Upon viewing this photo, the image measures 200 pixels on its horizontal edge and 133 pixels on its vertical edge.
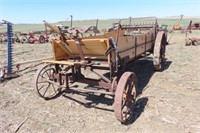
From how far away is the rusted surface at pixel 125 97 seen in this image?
4441 millimetres

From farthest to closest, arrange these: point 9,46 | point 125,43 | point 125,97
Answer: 1. point 9,46
2. point 125,43
3. point 125,97

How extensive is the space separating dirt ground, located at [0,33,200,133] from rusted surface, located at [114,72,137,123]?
21cm

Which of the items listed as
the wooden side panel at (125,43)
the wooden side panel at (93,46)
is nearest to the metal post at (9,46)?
the wooden side panel at (93,46)

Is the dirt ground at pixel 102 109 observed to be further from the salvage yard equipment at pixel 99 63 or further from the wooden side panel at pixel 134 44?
the wooden side panel at pixel 134 44

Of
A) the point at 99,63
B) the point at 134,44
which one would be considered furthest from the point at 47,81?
the point at 134,44

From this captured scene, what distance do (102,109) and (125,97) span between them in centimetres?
89

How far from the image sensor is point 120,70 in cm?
580

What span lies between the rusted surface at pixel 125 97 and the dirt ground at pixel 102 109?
21 cm

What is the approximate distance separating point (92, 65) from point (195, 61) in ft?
19.1

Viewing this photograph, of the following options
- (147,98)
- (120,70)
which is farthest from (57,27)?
(147,98)

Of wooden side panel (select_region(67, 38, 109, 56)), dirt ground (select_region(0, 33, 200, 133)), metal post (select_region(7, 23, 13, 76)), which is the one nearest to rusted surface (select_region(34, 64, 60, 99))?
dirt ground (select_region(0, 33, 200, 133))

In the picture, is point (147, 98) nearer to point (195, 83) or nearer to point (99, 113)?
point (99, 113)

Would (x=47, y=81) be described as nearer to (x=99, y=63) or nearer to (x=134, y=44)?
(x=99, y=63)

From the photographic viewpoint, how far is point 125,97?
477 centimetres
